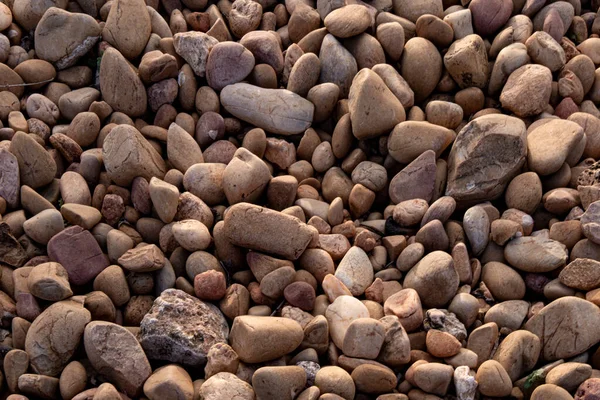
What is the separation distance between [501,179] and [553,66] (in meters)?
0.83

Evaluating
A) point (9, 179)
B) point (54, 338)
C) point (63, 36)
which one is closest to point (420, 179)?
point (54, 338)

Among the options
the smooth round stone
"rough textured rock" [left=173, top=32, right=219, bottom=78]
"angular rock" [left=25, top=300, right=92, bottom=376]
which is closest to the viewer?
"angular rock" [left=25, top=300, right=92, bottom=376]

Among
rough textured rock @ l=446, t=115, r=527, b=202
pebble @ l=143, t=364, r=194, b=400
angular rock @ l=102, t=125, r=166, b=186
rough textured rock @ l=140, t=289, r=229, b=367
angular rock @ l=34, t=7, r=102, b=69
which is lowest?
pebble @ l=143, t=364, r=194, b=400

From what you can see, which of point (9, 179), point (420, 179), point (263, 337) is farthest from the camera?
point (420, 179)

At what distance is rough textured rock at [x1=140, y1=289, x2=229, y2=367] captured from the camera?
2705 mm

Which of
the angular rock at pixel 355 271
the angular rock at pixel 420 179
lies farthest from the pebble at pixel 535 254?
the angular rock at pixel 355 271

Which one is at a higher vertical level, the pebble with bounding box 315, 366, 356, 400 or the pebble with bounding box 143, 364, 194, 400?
the pebble with bounding box 315, 366, 356, 400

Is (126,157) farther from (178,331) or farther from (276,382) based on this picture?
(276,382)

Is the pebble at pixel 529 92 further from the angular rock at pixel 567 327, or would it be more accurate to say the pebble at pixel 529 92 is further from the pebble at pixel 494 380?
the pebble at pixel 494 380

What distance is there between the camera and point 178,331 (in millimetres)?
2713

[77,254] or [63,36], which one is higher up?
[63,36]

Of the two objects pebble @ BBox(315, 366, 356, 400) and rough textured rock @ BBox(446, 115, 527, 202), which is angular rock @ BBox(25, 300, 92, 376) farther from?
rough textured rock @ BBox(446, 115, 527, 202)

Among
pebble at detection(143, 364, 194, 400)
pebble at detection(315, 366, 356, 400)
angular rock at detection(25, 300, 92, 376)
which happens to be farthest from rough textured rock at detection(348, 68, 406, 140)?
angular rock at detection(25, 300, 92, 376)

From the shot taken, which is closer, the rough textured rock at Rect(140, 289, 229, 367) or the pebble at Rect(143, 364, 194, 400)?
the pebble at Rect(143, 364, 194, 400)
